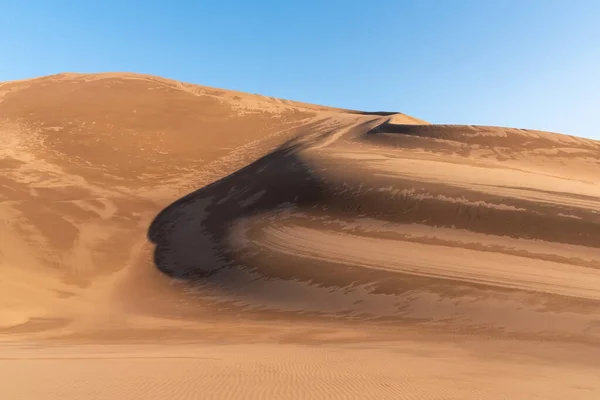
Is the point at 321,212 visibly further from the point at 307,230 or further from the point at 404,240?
the point at 404,240

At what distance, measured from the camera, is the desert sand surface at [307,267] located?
25.3 ft

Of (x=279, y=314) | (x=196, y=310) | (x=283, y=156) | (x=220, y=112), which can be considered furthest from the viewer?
(x=220, y=112)

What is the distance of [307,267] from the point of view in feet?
53.6

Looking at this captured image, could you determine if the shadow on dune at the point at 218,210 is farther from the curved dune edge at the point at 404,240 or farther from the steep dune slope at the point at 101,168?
the steep dune slope at the point at 101,168

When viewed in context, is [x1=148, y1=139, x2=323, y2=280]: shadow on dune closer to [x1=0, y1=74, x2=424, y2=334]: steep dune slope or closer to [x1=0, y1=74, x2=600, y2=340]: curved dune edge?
[x1=0, y1=74, x2=600, y2=340]: curved dune edge

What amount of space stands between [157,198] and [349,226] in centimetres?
1440

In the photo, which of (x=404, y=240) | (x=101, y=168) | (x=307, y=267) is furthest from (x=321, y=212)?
(x=101, y=168)

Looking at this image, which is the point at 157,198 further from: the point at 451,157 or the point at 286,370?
the point at 286,370

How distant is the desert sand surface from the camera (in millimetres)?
7699

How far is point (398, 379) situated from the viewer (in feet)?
24.2

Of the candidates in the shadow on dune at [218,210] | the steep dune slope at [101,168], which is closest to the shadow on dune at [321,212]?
the shadow on dune at [218,210]

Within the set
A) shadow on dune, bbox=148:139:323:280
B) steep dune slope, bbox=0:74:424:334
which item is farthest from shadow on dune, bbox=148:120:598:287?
steep dune slope, bbox=0:74:424:334

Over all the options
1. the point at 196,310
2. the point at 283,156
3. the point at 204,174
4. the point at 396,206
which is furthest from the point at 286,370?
the point at 204,174

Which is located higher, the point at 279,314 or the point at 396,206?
the point at 396,206
